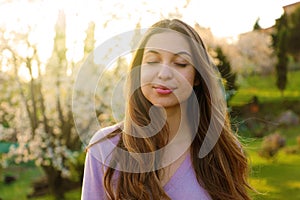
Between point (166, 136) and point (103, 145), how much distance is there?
168 mm

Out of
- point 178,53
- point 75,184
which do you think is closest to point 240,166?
point 178,53

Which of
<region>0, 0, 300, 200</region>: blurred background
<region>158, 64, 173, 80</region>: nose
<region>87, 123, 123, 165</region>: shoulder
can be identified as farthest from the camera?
<region>0, 0, 300, 200</region>: blurred background

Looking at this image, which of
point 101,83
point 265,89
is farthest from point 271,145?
point 101,83

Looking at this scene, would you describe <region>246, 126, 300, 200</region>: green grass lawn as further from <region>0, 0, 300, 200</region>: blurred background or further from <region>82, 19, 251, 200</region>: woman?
<region>82, 19, 251, 200</region>: woman

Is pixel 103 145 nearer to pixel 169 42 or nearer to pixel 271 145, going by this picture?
pixel 169 42

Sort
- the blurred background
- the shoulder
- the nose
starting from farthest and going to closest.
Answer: the blurred background, the shoulder, the nose

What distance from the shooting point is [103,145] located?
4.57 feet

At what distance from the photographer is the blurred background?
14.5ft

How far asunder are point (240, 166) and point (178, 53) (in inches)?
16.6

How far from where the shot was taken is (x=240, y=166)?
1532mm

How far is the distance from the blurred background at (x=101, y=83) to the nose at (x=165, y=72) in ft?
10.1

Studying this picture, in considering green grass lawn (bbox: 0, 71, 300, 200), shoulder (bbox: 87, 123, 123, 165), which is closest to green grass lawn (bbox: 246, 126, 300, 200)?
green grass lawn (bbox: 0, 71, 300, 200)

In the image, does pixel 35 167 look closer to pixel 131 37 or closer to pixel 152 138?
pixel 131 37

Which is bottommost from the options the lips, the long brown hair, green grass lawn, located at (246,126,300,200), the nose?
green grass lawn, located at (246,126,300,200)
